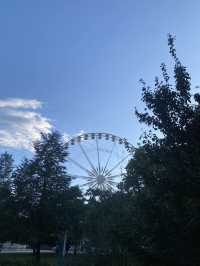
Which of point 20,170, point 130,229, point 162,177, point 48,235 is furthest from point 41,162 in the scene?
point 162,177

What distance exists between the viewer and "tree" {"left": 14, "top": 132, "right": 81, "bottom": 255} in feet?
99.6

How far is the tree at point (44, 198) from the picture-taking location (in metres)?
30.3

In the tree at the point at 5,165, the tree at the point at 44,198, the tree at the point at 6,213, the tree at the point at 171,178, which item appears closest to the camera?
the tree at the point at 171,178

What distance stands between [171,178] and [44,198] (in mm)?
23336

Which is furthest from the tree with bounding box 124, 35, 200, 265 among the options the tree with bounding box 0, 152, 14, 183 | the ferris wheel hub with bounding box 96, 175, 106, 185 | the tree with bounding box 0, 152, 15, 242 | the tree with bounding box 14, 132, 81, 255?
the tree with bounding box 0, 152, 14, 183

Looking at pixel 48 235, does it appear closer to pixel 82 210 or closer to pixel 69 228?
pixel 69 228

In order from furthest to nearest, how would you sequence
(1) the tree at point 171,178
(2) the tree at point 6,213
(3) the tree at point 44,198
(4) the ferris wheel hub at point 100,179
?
(4) the ferris wheel hub at point 100,179
(2) the tree at point 6,213
(3) the tree at point 44,198
(1) the tree at point 171,178

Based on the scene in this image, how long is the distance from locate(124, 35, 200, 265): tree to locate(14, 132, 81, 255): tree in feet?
71.2

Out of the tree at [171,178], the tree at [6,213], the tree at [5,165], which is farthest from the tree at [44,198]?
the tree at [171,178]

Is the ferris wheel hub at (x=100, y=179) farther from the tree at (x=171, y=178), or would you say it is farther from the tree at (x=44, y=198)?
the tree at (x=171, y=178)

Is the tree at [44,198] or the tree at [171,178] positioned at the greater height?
the tree at [44,198]

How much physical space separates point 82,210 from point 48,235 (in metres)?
4.28

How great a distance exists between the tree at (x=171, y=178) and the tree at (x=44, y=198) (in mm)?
21706

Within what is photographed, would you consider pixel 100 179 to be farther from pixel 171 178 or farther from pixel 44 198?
pixel 171 178
